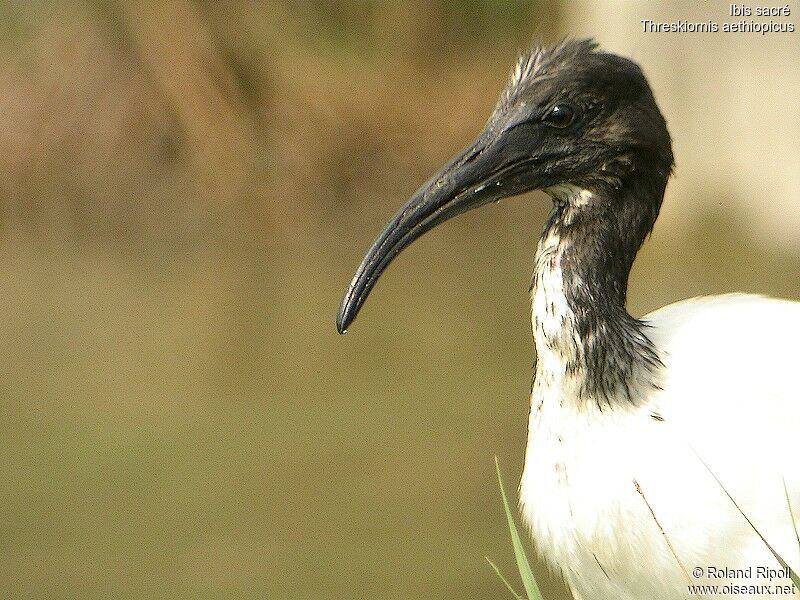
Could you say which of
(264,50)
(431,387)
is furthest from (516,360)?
(264,50)

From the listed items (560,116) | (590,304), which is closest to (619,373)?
(590,304)

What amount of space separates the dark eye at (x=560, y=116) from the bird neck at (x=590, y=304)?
0.53 ft

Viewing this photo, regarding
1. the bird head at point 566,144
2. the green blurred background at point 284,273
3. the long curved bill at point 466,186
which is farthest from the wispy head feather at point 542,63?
the green blurred background at point 284,273

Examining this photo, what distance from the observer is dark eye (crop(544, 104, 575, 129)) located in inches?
128

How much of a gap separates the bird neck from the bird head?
0.02m

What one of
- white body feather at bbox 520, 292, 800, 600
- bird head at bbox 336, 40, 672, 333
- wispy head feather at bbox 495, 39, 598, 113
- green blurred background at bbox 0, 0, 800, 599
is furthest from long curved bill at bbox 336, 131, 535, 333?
green blurred background at bbox 0, 0, 800, 599

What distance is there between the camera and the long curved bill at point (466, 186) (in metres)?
3.27

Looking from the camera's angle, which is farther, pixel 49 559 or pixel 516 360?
pixel 516 360

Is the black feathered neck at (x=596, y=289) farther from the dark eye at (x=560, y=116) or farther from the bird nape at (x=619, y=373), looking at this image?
the dark eye at (x=560, y=116)

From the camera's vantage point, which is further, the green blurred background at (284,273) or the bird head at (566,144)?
the green blurred background at (284,273)

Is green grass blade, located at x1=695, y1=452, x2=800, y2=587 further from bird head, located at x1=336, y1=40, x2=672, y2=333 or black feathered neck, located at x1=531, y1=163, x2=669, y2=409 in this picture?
bird head, located at x1=336, y1=40, x2=672, y2=333

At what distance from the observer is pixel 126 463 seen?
805 cm

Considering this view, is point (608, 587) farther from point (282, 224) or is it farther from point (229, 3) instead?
point (229, 3)

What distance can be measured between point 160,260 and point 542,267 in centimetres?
916
